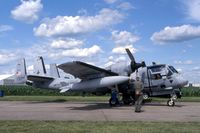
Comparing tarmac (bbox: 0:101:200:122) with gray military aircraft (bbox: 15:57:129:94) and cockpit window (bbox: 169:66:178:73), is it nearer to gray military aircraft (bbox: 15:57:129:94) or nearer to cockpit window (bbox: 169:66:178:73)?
gray military aircraft (bbox: 15:57:129:94)

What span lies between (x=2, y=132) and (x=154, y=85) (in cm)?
1495

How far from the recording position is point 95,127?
39.5ft

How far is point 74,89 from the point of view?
23438 millimetres

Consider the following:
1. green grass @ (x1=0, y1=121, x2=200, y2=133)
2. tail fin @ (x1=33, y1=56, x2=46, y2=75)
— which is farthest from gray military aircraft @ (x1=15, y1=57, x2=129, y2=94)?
green grass @ (x1=0, y1=121, x2=200, y2=133)

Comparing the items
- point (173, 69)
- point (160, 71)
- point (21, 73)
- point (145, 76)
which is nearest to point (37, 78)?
point (21, 73)

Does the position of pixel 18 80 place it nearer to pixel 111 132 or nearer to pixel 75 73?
pixel 75 73

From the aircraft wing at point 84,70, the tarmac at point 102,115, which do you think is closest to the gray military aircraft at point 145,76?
the aircraft wing at point 84,70

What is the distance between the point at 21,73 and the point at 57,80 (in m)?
3.35

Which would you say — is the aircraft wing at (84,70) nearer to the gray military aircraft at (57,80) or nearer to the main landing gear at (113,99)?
the gray military aircraft at (57,80)

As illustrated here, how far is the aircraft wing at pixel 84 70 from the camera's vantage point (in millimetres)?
21567

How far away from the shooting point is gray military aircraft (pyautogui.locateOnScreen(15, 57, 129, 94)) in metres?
22.4

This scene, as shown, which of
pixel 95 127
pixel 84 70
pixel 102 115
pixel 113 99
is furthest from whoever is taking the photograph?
pixel 113 99

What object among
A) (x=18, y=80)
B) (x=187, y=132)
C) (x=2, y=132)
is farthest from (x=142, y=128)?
(x=18, y=80)

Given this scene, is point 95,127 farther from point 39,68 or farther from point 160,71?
point 39,68
